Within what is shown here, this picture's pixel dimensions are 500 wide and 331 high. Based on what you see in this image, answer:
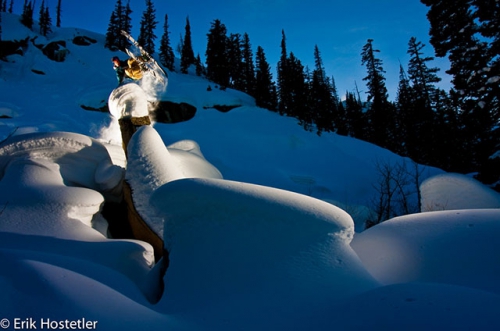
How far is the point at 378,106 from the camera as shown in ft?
106

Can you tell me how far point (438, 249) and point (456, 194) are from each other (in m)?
5.72

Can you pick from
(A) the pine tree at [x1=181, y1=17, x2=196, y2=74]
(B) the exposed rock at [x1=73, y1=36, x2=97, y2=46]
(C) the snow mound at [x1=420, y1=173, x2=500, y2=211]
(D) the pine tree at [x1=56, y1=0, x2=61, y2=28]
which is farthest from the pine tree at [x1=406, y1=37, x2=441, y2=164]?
(D) the pine tree at [x1=56, y1=0, x2=61, y2=28]

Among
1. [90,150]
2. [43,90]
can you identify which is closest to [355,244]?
[90,150]

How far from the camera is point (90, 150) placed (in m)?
4.97

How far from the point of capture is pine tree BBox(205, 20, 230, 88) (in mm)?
37906

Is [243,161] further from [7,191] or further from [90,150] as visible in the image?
[7,191]

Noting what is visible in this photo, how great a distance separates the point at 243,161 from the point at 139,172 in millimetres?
9938

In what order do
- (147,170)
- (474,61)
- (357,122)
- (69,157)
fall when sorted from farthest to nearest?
(357,122) → (474,61) → (69,157) → (147,170)

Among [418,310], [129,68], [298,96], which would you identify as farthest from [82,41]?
[418,310]

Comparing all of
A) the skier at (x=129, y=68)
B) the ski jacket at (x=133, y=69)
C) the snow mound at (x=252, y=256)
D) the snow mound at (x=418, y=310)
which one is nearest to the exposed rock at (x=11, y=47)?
the skier at (x=129, y=68)

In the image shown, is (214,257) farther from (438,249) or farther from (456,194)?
(456,194)

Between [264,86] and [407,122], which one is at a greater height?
[264,86]

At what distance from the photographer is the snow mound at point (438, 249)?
83.8 inches

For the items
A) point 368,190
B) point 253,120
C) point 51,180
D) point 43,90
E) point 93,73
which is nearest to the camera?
point 51,180
